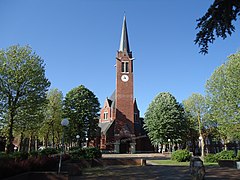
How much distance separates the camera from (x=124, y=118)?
152 ft

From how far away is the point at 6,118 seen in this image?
71.5ft

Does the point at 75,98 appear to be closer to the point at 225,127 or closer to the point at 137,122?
the point at 137,122

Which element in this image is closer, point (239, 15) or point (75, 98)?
point (239, 15)

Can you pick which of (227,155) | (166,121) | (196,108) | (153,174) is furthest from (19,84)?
(196,108)

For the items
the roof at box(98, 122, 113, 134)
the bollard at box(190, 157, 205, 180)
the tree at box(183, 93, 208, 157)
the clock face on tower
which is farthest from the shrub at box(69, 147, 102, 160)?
the clock face on tower

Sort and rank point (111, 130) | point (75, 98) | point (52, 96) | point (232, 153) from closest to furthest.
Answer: point (232, 153) → point (52, 96) → point (75, 98) → point (111, 130)

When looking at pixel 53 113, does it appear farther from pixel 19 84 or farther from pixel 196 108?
pixel 196 108

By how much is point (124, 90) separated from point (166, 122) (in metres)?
12.2

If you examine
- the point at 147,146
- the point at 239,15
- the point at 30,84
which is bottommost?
the point at 147,146

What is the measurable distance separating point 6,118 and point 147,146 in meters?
35.2

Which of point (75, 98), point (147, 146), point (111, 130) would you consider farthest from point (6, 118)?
point (147, 146)

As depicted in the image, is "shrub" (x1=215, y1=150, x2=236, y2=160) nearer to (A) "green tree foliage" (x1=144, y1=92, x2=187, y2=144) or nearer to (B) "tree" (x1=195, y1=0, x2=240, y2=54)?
(B) "tree" (x1=195, y1=0, x2=240, y2=54)

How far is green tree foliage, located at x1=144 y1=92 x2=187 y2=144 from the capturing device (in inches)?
1604

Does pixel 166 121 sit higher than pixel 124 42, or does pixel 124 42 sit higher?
pixel 124 42
